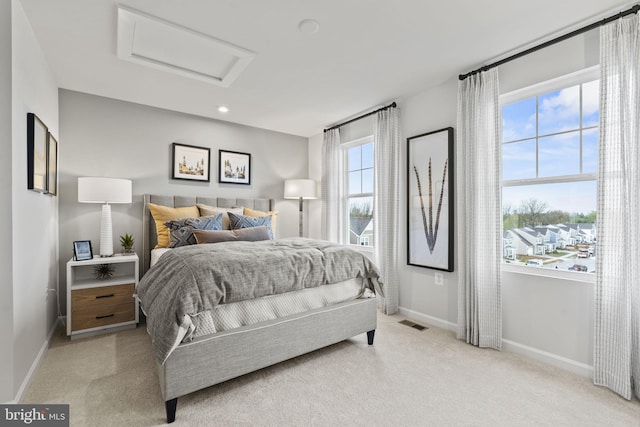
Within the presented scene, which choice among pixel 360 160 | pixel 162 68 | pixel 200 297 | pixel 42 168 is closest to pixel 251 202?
pixel 360 160

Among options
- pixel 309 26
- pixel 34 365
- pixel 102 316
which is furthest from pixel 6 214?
pixel 309 26

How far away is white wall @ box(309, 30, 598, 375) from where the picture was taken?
7.04 ft

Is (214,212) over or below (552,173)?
below

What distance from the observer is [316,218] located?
4.95 m

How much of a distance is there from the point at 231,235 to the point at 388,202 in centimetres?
183

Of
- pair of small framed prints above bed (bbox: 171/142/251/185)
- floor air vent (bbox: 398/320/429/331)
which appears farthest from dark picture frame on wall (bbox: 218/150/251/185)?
floor air vent (bbox: 398/320/429/331)

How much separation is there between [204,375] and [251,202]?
2.87 metres

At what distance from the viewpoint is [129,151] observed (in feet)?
11.6

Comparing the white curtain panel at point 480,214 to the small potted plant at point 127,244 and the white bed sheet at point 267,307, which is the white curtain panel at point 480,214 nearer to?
the white bed sheet at point 267,307

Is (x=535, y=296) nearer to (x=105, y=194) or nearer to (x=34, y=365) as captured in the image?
(x=34, y=365)

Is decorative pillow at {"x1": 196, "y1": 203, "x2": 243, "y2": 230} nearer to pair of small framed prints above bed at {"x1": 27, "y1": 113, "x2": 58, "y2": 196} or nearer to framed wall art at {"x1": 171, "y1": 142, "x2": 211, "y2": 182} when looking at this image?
framed wall art at {"x1": 171, "y1": 142, "x2": 211, "y2": 182}

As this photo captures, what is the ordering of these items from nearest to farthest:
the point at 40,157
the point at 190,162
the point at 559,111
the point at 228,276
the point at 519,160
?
the point at 228,276
the point at 40,157
the point at 559,111
the point at 519,160
the point at 190,162

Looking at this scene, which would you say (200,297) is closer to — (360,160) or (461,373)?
(461,373)

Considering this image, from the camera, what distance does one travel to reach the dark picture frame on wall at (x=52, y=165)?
251 cm
